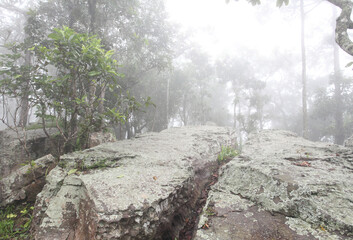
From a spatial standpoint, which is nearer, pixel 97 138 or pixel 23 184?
pixel 23 184

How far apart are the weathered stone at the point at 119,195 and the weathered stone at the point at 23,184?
794 millimetres

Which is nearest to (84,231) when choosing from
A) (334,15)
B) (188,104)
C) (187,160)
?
(187,160)

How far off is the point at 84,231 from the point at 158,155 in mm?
1900

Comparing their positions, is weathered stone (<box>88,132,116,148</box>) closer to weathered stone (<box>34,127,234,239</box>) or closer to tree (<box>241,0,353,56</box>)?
weathered stone (<box>34,127,234,239</box>)

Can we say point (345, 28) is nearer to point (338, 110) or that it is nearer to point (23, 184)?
point (23, 184)

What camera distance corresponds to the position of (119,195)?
218cm

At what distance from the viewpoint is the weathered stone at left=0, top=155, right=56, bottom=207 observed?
333 centimetres

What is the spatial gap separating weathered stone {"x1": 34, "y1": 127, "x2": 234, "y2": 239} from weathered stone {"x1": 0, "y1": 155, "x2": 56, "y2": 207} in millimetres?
794

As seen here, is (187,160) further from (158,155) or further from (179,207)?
(179,207)

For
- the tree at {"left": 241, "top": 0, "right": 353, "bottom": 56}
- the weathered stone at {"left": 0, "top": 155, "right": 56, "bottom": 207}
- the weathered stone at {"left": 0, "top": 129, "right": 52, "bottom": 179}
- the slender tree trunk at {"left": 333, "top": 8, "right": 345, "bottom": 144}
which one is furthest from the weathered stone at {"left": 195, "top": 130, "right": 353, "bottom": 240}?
the slender tree trunk at {"left": 333, "top": 8, "right": 345, "bottom": 144}

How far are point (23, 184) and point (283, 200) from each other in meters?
4.50

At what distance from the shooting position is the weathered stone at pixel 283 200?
192 cm

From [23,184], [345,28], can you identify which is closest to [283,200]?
[345,28]

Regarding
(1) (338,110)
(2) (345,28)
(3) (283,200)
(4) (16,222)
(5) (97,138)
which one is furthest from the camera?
(1) (338,110)
